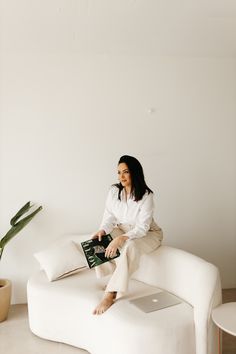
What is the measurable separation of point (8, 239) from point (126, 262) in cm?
124

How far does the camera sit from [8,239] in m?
3.34

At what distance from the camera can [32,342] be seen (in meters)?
2.88

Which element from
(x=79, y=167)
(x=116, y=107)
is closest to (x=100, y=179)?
(x=79, y=167)

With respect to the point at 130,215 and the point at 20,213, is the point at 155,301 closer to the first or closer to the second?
the point at 130,215

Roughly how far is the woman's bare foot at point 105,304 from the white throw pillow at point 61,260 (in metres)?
0.60

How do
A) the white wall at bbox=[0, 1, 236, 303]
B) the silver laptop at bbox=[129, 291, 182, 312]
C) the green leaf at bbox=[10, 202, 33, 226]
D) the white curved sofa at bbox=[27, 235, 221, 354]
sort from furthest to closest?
1. the white wall at bbox=[0, 1, 236, 303]
2. the green leaf at bbox=[10, 202, 33, 226]
3. the silver laptop at bbox=[129, 291, 182, 312]
4. the white curved sofa at bbox=[27, 235, 221, 354]

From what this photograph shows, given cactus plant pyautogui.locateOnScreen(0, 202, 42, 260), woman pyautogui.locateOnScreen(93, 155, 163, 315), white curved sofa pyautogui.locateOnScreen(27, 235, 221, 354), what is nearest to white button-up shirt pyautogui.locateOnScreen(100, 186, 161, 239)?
woman pyautogui.locateOnScreen(93, 155, 163, 315)

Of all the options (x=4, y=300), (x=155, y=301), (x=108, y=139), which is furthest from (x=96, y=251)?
(x=108, y=139)

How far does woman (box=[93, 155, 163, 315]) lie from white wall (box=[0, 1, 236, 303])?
624 millimetres

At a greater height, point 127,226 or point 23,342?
point 127,226

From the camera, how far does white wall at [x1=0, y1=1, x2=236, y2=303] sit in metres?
3.59

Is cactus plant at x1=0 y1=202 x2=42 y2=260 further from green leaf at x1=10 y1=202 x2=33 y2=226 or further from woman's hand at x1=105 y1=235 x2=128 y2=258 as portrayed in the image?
woman's hand at x1=105 y1=235 x2=128 y2=258

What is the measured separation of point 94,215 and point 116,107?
1096 millimetres

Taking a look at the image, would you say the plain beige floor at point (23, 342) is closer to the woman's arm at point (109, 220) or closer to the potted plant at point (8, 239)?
the potted plant at point (8, 239)
